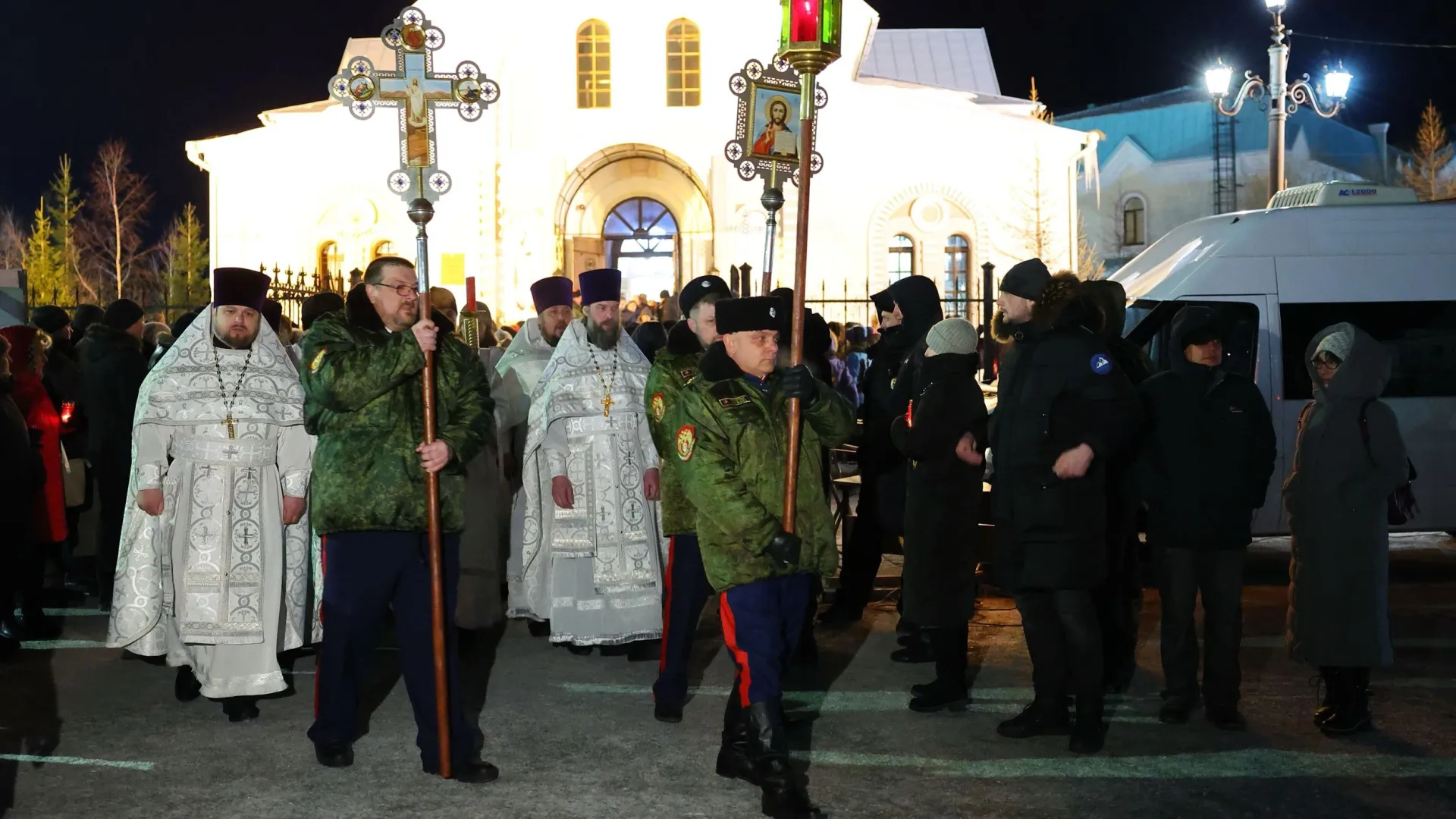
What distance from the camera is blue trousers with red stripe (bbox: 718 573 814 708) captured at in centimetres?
526

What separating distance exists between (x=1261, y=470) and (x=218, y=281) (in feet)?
15.1

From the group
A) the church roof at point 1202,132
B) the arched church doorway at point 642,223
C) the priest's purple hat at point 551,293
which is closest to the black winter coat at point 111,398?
the priest's purple hat at point 551,293

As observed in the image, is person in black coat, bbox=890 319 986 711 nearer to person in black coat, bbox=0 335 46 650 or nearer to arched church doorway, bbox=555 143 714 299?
person in black coat, bbox=0 335 46 650

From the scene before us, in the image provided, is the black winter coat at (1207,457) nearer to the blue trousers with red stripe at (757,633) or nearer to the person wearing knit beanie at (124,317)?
the blue trousers with red stripe at (757,633)

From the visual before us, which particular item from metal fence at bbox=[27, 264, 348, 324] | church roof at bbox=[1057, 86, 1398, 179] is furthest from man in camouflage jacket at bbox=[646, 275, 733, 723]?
church roof at bbox=[1057, 86, 1398, 179]

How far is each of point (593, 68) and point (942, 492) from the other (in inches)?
915

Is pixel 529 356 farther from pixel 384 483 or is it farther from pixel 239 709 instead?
pixel 384 483

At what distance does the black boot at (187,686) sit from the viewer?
702 cm

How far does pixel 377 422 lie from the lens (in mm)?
5695

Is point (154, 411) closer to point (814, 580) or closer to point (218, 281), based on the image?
point (218, 281)

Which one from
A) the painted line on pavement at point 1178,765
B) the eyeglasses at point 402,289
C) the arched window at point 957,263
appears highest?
the arched window at point 957,263

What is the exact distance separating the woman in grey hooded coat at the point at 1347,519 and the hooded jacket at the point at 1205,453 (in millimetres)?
274

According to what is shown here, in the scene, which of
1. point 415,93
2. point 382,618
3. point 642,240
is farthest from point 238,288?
point 642,240

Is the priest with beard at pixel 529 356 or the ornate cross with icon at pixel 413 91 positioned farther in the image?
the priest with beard at pixel 529 356
